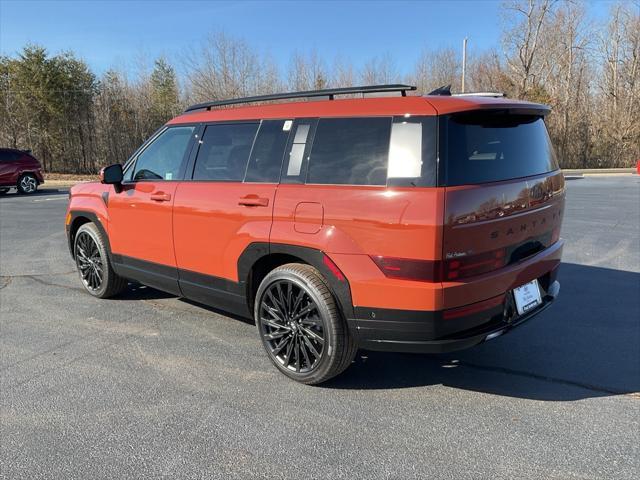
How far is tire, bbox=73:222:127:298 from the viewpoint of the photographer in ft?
16.8

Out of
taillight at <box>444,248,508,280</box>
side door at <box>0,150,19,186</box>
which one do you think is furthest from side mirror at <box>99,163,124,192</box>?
side door at <box>0,150,19,186</box>

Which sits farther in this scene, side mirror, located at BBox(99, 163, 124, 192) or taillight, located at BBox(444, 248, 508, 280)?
side mirror, located at BBox(99, 163, 124, 192)

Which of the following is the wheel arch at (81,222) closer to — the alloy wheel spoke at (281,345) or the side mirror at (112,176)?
the side mirror at (112,176)

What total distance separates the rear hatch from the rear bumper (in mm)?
222

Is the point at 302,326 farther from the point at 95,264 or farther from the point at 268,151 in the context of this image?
the point at 95,264

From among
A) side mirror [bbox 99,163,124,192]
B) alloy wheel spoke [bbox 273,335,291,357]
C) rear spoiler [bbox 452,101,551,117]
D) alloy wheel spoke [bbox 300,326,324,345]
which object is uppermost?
rear spoiler [bbox 452,101,551,117]

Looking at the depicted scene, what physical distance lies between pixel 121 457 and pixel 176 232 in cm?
196

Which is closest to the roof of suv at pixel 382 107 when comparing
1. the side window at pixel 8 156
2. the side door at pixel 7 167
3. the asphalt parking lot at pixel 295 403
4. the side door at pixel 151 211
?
the side door at pixel 151 211

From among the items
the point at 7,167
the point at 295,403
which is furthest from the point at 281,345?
the point at 7,167

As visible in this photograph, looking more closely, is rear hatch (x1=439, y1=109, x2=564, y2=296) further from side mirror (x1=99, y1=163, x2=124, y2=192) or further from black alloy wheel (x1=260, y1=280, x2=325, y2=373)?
side mirror (x1=99, y1=163, x2=124, y2=192)

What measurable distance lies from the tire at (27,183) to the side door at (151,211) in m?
15.4

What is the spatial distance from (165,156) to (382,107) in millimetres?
2327

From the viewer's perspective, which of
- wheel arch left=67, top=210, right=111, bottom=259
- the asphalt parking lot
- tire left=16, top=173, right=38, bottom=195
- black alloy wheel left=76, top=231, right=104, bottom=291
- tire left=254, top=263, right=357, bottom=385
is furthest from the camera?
tire left=16, top=173, right=38, bottom=195

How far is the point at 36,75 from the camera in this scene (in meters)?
24.7
